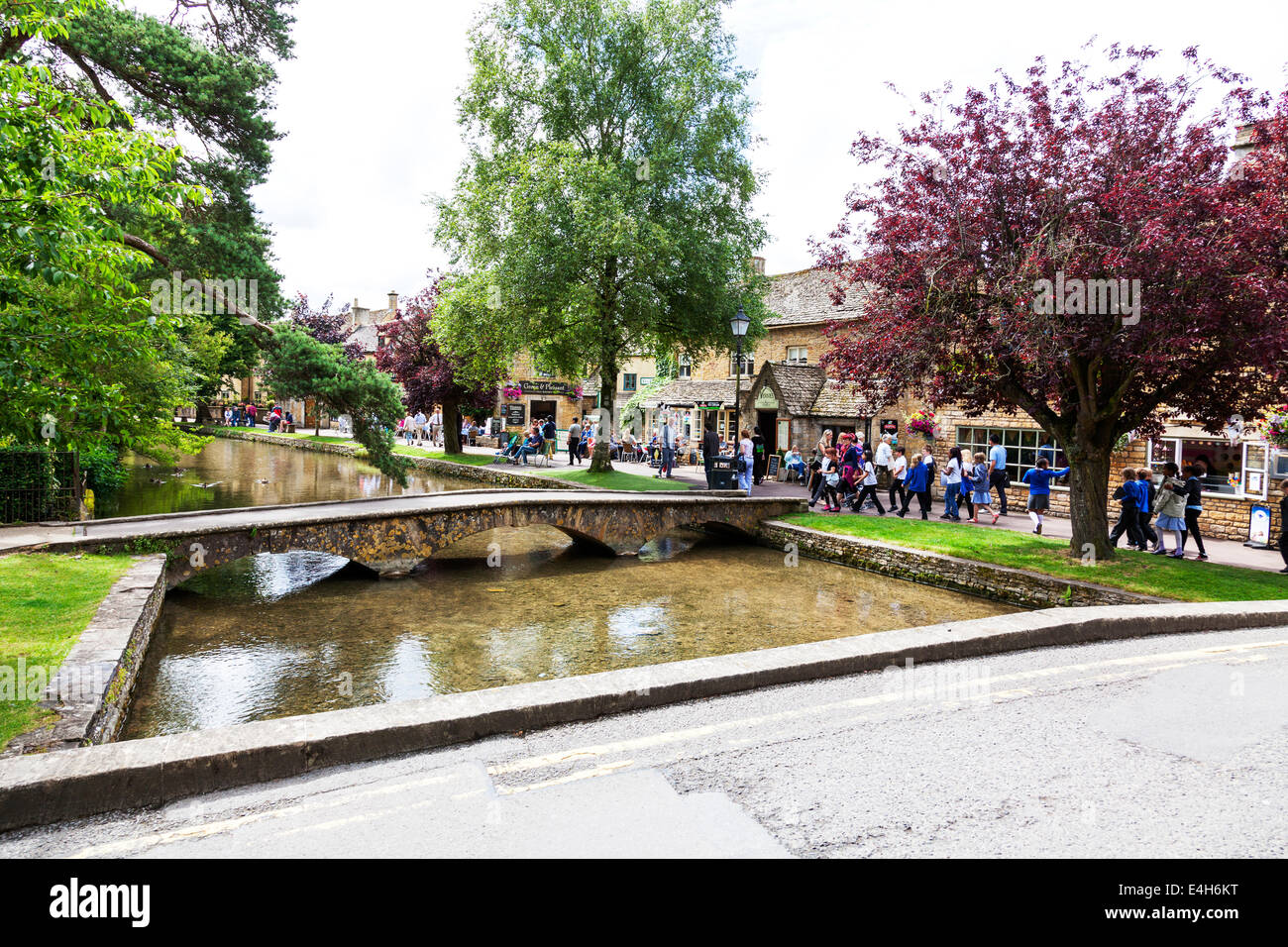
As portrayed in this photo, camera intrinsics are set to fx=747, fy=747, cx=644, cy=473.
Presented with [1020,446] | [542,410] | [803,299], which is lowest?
[1020,446]

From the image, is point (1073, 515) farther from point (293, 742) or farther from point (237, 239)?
point (237, 239)

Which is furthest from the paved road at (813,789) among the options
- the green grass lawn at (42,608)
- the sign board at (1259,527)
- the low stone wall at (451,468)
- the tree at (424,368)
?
the tree at (424,368)

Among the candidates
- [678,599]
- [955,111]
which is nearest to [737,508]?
[678,599]

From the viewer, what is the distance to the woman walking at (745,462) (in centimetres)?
2134

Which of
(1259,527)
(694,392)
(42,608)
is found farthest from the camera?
(694,392)

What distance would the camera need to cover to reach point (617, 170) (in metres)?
23.2

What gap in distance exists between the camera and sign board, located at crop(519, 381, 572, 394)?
49.5 m

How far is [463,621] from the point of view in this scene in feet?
38.9

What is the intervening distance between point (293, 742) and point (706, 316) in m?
22.1

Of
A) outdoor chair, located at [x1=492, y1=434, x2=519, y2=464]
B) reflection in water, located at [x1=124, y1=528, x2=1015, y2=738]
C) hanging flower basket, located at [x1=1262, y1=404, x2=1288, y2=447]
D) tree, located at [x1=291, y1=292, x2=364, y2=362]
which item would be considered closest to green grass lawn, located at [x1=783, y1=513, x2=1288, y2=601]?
reflection in water, located at [x1=124, y1=528, x2=1015, y2=738]

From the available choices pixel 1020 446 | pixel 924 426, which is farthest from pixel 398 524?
pixel 1020 446

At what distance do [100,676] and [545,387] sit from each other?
4452 cm

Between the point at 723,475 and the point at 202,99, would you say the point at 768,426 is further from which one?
the point at 202,99
